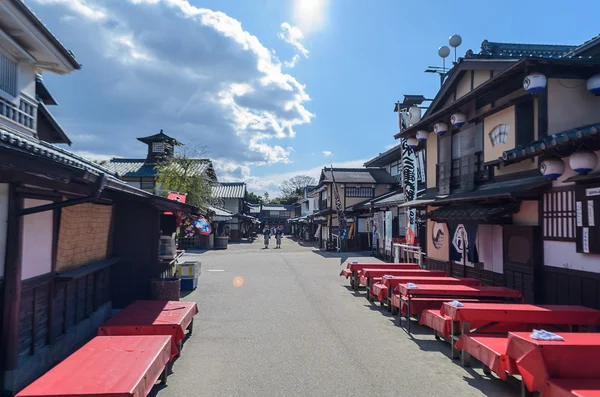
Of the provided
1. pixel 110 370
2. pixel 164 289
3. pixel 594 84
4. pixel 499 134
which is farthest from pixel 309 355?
pixel 594 84

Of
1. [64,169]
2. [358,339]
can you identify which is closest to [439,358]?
[358,339]

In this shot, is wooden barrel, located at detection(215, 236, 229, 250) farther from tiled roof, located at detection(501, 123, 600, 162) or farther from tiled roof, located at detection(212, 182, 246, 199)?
tiled roof, located at detection(501, 123, 600, 162)

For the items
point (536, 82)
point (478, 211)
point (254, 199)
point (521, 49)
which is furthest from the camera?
point (254, 199)

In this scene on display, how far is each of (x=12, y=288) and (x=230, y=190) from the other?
1608 inches

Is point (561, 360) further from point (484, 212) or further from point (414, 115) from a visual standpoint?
point (414, 115)

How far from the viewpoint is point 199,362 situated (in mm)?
6242

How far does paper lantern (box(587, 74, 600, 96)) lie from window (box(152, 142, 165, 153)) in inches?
1349

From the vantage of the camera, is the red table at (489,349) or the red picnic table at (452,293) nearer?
the red table at (489,349)

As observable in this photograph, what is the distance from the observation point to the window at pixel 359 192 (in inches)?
1265

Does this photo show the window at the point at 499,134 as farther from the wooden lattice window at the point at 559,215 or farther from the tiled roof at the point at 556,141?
the wooden lattice window at the point at 559,215

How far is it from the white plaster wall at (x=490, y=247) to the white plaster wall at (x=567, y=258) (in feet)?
6.10

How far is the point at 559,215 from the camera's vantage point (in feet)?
24.5

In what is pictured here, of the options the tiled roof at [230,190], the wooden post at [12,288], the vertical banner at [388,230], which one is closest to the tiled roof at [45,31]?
the wooden post at [12,288]

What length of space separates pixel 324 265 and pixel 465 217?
1150 cm
